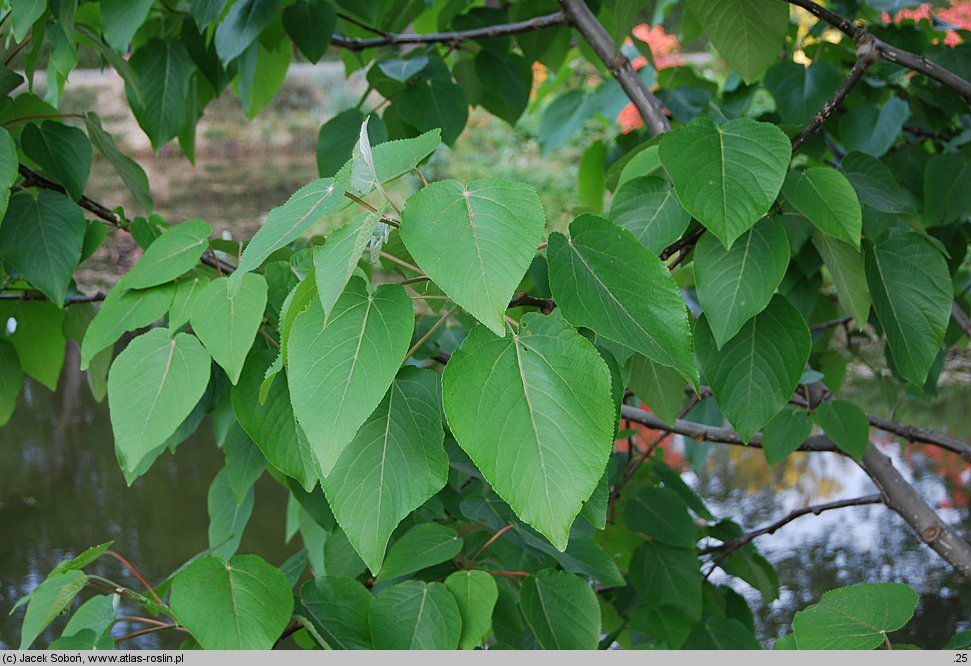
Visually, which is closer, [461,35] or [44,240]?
[44,240]

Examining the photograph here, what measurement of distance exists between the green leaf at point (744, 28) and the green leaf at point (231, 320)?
0.33 meters

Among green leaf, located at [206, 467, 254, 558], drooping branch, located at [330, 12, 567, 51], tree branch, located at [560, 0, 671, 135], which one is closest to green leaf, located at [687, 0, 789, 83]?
tree branch, located at [560, 0, 671, 135]

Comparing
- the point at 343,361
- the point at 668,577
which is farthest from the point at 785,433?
the point at 343,361

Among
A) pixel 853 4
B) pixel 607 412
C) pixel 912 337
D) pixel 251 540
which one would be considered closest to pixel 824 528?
pixel 251 540

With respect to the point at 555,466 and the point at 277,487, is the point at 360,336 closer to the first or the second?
the point at 555,466

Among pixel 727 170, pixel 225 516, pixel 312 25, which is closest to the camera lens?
pixel 727 170

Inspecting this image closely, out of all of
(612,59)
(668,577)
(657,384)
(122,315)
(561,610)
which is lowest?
(668,577)

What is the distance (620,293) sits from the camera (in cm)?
40

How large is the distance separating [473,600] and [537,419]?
0.23 meters

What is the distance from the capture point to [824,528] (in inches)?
91.4

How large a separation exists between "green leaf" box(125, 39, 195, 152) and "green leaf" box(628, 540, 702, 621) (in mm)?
547

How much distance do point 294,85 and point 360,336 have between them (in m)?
6.88

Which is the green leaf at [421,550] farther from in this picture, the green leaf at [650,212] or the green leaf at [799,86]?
the green leaf at [799,86]

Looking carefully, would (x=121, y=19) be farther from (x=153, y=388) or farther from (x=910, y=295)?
(x=910, y=295)
